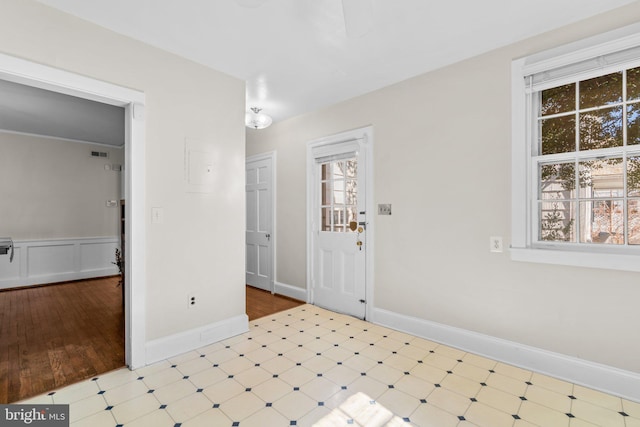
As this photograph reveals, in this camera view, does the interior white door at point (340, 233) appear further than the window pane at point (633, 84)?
Yes

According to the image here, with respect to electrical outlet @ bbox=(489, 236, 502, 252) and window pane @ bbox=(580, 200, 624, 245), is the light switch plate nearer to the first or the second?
electrical outlet @ bbox=(489, 236, 502, 252)

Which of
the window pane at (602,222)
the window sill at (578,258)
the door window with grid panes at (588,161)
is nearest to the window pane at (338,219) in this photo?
the window sill at (578,258)

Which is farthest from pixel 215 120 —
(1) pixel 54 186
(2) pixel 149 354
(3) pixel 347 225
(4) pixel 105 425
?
(1) pixel 54 186

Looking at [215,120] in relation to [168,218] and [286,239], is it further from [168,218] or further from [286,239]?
[286,239]

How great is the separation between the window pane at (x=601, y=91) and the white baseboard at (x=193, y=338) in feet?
11.6

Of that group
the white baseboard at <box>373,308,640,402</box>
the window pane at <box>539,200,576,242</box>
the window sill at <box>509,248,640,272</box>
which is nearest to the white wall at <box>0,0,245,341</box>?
the white baseboard at <box>373,308,640,402</box>

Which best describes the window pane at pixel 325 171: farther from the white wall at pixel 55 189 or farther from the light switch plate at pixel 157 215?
the white wall at pixel 55 189

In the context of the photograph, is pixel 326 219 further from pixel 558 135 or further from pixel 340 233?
pixel 558 135

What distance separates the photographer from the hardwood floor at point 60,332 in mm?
2318

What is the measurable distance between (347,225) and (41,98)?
12.9 ft

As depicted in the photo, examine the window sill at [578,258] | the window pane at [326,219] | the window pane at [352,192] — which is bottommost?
the window sill at [578,258]

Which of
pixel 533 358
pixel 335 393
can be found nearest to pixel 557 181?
pixel 533 358

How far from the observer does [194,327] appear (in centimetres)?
284

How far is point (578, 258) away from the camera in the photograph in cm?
218
